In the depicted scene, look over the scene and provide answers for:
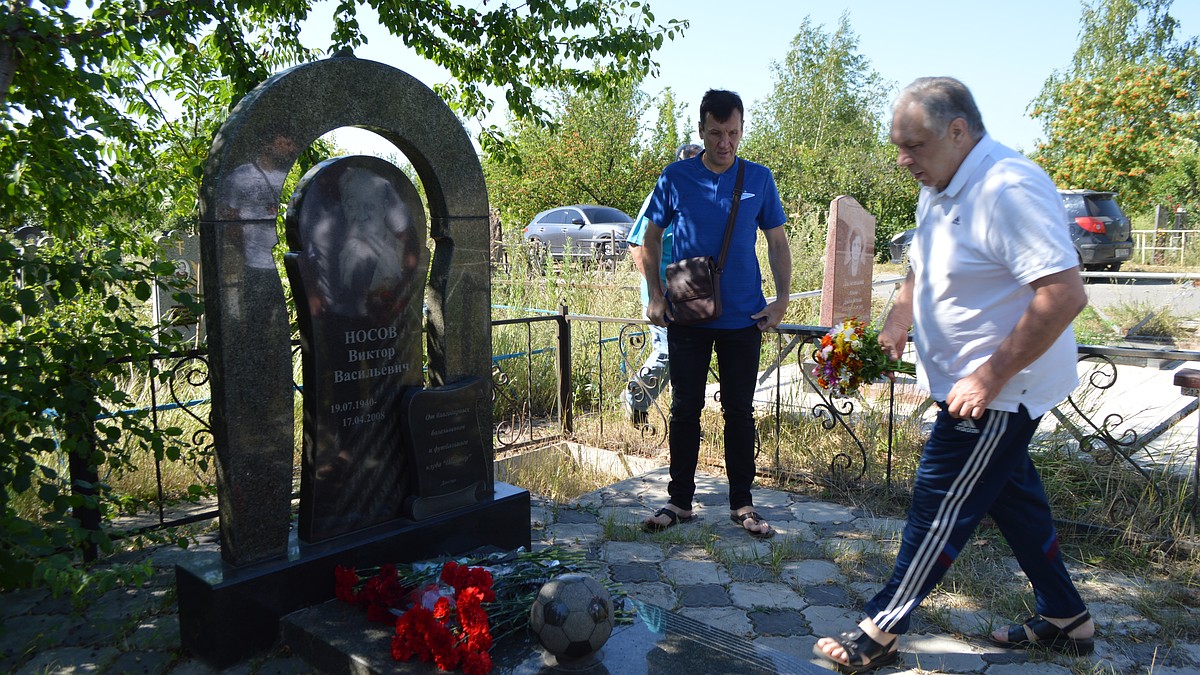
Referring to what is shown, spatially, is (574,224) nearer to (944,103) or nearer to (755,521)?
(755,521)

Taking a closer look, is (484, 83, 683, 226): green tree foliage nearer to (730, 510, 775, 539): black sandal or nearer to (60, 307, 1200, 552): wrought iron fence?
(60, 307, 1200, 552): wrought iron fence

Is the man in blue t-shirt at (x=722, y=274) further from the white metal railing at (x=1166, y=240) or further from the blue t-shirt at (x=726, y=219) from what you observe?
the white metal railing at (x=1166, y=240)

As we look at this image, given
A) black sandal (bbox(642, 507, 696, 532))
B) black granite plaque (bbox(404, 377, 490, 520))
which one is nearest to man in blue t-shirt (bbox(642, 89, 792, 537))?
black sandal (bbox(642, 507, 696, 532))

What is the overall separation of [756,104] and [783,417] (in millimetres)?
32403

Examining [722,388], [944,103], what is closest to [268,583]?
[722,388]

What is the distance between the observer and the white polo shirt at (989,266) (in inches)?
88.5

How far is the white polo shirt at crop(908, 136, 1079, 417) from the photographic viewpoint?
7.38 feet

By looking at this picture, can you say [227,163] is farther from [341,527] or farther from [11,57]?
[341,527]

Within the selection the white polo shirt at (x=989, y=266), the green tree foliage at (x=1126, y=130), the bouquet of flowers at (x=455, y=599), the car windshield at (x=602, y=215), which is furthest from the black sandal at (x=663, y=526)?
the green tree foliage at (x=1126, y=130)

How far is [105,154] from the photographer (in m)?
3.87

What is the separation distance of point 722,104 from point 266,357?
2.18m

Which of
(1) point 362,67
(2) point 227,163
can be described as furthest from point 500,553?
(1) point 362,67

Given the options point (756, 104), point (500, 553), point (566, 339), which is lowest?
point (500, 553)

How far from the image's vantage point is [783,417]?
18.4 ft
